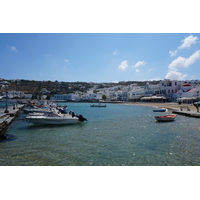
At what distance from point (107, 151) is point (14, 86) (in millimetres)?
160317

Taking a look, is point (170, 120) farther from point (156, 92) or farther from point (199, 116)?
point (156, 92)

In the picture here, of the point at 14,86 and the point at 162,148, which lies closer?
the point at 162,148

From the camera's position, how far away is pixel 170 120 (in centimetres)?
2069

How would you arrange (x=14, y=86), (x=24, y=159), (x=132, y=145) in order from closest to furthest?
(x=24, y=159) < (x=132, y=145) < (x=14, y=86)

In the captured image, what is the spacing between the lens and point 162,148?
9812 millimetres

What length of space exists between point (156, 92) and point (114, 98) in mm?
36644

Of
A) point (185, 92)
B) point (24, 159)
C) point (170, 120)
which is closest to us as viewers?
point (24, 159)

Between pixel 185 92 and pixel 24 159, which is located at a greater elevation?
pixel 185 92

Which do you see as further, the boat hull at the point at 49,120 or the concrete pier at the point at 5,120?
the boat hull at the point at 49,120

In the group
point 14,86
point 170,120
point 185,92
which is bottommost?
point 170,120

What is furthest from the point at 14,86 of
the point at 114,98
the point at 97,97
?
the point at 114,98

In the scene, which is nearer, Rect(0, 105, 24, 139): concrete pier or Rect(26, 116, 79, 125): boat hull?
Rect(0, 105, 24, 139): concrete pier

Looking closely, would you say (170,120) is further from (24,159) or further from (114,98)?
(114,98)
